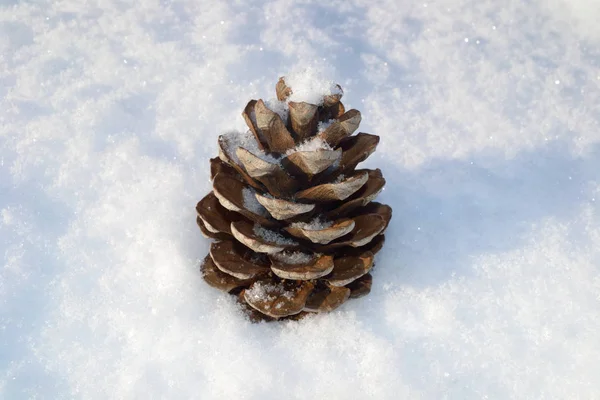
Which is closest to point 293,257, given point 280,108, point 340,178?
point 340,178

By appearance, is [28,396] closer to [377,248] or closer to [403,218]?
[377,248]

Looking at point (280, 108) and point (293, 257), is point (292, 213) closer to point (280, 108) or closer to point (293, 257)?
point (293, 257)

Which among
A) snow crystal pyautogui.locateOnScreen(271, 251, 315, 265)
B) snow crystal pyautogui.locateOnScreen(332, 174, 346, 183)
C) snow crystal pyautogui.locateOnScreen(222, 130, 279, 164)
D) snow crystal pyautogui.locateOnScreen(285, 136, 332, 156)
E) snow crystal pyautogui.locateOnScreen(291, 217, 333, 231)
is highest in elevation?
snow crystal pyautogui.locateOnScreen(285, 136, 332, 156)

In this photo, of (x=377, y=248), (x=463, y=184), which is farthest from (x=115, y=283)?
(x=463, y=184)

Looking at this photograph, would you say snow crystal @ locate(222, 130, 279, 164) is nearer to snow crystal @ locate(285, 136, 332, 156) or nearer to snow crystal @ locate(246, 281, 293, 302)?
snow crystal @ locate(285, 136, 332, 156)

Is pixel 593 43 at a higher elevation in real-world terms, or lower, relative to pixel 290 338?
higher

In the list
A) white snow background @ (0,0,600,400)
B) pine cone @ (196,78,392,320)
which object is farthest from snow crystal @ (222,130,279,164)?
white snow background @ (0,0,600,400)
